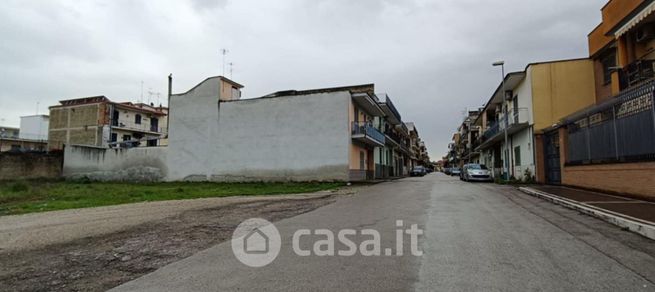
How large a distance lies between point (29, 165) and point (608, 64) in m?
44.1

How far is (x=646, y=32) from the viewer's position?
56.3ft

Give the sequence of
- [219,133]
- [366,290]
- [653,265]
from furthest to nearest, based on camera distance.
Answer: [219,133] → [653,265] → [366,290]

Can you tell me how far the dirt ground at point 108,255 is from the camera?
4672 mm

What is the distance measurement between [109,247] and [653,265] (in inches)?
315

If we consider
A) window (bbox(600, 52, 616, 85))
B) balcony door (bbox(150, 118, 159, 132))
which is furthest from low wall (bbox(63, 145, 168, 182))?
window (bbox(600, 52, 616, 85))

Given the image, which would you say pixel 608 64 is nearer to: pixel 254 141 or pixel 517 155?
pixel 517 155

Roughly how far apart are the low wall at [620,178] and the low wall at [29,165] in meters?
40.0

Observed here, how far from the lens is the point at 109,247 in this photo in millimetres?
6590

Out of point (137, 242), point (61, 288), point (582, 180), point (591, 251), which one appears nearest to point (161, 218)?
point (137, 242)

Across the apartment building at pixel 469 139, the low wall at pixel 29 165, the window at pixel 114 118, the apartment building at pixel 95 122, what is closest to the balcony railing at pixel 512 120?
the apartment building at pixel 469 139

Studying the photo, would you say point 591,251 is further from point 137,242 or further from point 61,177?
point 61,177

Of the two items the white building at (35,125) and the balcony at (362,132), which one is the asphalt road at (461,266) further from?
the white building at (35,125)

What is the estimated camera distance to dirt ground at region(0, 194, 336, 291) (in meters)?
4.67

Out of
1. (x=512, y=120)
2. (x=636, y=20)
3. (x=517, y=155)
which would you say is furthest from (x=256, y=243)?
(x=517, y=155)
